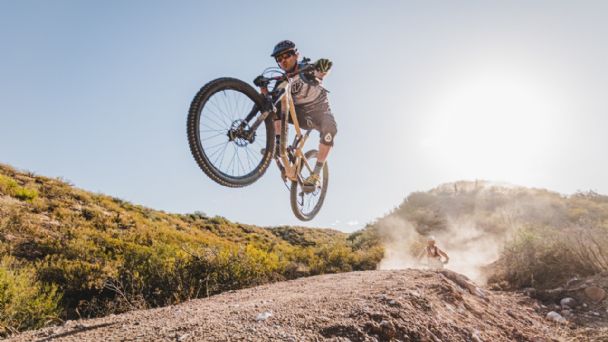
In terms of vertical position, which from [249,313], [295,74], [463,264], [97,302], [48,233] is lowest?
[97,302]

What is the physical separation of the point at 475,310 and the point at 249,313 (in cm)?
338

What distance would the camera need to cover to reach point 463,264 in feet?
46.9

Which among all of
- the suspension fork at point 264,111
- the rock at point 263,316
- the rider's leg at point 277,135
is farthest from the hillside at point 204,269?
the suspension fork at point 264,111

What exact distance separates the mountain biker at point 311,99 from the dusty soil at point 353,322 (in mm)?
2168

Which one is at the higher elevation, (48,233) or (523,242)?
(523,242)

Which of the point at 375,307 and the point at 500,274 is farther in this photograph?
the point at 500,274

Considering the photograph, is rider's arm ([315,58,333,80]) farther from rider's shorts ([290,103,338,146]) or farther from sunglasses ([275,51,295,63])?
rider's shorts ([290,103,338,146])

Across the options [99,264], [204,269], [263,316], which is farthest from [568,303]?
[99,264]

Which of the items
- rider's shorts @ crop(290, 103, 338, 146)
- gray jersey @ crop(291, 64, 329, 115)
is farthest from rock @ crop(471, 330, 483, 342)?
gray jersey @ crop(291, 64, 329, 115)

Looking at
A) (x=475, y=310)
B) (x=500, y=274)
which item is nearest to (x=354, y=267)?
(x=500, y=274)

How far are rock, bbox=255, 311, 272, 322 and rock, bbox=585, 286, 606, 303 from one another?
22.0 feet

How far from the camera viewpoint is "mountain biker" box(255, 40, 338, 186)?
4.99 meters

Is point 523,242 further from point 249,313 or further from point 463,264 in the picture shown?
point 249,313

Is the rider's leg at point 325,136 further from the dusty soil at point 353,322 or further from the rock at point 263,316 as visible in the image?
the rock at point 263,316
